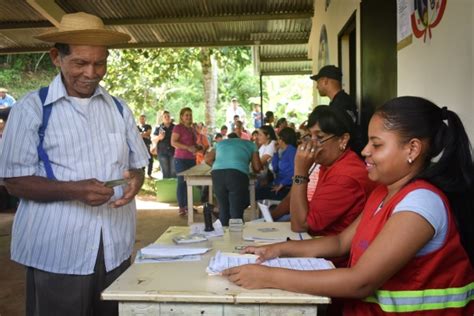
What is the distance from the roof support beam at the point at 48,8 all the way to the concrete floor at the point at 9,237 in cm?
291

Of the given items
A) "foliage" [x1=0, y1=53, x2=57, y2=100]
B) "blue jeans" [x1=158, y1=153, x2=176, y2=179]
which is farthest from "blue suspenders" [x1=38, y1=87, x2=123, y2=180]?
"foliage" [x1=0, y1=53, x2=57, y2=100]

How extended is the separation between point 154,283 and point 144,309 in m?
0.10

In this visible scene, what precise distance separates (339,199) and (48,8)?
5.33 meters

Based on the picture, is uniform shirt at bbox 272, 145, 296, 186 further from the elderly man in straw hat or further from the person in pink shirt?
the elderly man in straw hat

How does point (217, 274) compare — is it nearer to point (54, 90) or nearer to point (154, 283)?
point (154, 283)

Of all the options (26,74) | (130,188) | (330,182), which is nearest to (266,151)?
(330,182)

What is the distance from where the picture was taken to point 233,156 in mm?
5699

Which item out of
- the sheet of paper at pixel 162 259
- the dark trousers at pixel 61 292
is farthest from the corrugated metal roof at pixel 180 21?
the sheet of paper at pixel 162 259

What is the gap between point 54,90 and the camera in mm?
1968

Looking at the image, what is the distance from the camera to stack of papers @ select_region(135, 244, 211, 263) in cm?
200

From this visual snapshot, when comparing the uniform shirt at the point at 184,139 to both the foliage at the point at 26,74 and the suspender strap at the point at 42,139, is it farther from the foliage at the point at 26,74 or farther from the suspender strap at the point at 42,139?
the foliage at the point at 26,74

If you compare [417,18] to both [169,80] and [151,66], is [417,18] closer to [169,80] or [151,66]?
[151,66]

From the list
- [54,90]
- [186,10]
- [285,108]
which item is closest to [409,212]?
[54,90]

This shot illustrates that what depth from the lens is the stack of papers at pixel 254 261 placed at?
181cm
